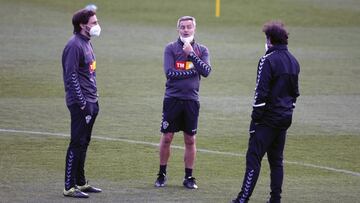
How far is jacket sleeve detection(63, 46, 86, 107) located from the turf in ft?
4.26

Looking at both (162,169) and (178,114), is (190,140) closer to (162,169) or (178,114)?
(178,114)

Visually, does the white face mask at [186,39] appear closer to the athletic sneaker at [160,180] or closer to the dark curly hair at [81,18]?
the dark curly hair at [81,18]

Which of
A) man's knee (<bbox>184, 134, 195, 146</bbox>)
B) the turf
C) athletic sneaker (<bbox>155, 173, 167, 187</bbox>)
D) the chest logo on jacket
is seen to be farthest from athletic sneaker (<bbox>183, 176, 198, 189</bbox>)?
the chest logo on jacket

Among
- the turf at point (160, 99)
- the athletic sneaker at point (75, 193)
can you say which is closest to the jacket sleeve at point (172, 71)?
the turf at point (160, 99)

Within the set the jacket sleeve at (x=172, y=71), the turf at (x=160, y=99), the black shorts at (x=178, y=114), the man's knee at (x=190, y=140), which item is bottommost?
the turf at (x=160, y=99)

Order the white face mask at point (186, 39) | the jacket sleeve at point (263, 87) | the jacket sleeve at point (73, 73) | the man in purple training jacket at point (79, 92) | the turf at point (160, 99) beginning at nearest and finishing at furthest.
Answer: the jacket sleeve at point (263, 87) → the jacket sleeve at point (73, 73) → the man in purple training jacket at point (79, 92) → the white face mask at point (186, 39) → the turf at point (160, 99)

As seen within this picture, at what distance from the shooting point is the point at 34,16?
35.0 meters

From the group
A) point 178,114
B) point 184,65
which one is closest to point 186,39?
point 184,65

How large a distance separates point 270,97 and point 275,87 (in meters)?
0.13

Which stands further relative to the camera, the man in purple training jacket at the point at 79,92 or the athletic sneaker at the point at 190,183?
the athletic sneaker at the point at 190,183

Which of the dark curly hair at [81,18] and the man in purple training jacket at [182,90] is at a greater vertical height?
the dark curly hair at [81,18]

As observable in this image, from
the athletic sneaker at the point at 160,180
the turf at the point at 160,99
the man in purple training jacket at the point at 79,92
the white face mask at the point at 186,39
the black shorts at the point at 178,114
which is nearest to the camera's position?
the man in purple training jacket at the point at 79,92

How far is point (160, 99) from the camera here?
21375mm

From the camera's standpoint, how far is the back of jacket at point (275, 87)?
1106 centimetres
